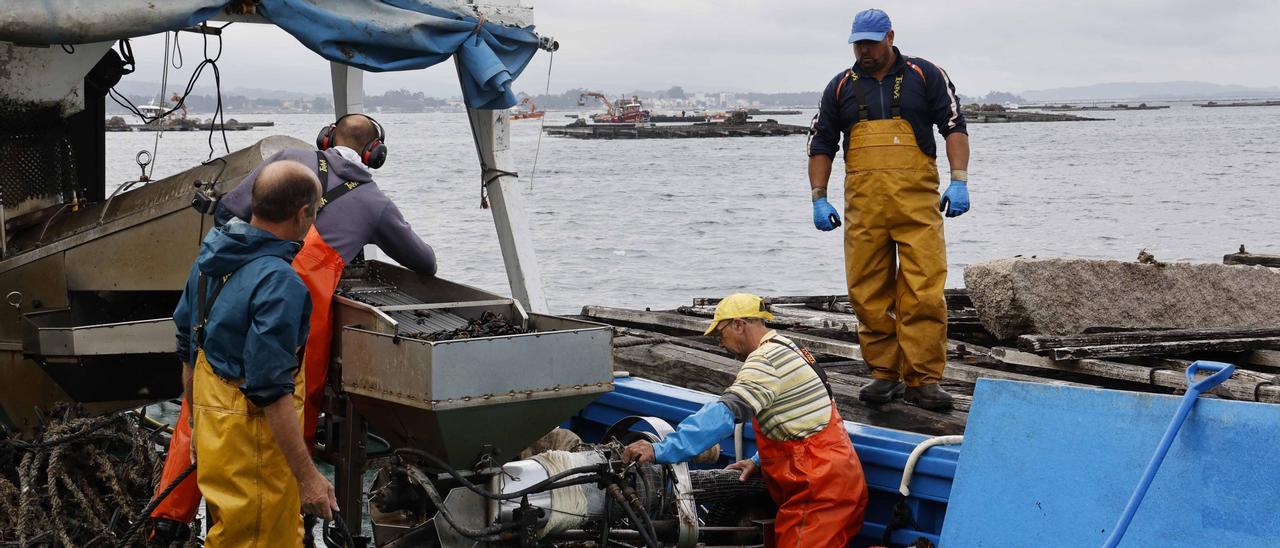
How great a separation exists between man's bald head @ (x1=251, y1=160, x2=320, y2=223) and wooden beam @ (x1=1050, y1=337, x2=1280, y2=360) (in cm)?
413

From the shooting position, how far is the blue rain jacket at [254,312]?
12.9ft

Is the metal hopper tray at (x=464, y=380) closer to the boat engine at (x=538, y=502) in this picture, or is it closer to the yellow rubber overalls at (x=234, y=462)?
the boat engine at (x=538, y=502)

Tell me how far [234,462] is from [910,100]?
132 inches

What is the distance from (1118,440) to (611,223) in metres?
31.5

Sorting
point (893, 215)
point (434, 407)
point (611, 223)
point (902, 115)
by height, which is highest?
point (902, 115)

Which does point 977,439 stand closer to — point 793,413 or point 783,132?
point 793,413

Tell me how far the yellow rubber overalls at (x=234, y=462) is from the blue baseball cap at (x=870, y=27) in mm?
3000

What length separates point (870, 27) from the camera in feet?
19.4

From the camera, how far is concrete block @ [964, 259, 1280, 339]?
287 inches

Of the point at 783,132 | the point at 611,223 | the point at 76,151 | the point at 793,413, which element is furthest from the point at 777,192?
the point at 783,132

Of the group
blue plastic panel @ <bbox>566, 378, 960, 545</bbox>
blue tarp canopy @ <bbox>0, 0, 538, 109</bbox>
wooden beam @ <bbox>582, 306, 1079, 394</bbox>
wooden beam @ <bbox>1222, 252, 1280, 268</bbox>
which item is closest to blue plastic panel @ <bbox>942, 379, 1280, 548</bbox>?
blue plastic panel @ <bbox>566, 378, 960, 545</bbox>

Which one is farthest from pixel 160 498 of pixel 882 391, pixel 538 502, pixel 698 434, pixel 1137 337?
pixel 1137 337

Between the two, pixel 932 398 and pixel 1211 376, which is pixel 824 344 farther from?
pixel 1211 376

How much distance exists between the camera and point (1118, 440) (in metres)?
4.30
